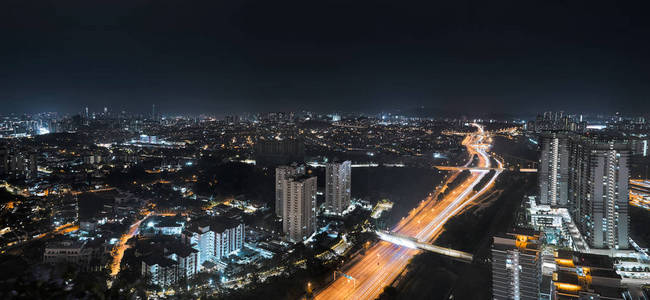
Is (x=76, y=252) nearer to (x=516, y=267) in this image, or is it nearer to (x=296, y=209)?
(x=296, y=209)

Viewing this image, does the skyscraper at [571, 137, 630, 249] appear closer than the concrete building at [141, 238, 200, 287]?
No

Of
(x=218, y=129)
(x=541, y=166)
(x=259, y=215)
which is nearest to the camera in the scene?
(x=259, y=215)

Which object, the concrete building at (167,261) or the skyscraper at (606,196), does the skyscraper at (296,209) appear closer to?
the concrete building at (167,261)

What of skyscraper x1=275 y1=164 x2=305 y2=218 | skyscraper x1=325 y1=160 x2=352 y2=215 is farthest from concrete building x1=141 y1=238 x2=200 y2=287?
skyscraper x1=325 y1=160 x2=352 y2=215

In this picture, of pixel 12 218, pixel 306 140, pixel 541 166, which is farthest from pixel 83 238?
pixel 306 140

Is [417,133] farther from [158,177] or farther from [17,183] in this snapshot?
[17,183]

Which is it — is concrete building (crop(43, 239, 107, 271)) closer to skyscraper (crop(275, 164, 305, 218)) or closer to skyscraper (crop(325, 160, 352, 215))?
skyscraper (crop(275, 164, 305, 218))
